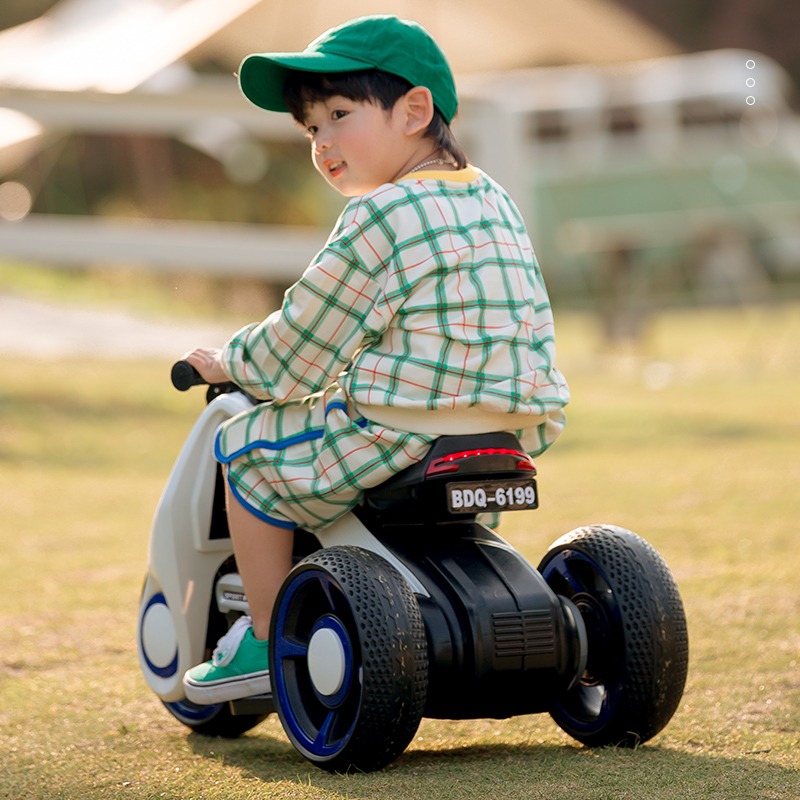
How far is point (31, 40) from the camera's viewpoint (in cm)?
1595

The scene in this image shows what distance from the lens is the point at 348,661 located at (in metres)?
2.38

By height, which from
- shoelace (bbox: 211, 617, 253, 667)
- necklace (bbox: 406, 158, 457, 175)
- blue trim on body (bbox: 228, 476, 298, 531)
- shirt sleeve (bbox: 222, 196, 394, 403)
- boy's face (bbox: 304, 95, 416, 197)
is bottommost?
shoelace (bbox: 211, 617, 253, 667)

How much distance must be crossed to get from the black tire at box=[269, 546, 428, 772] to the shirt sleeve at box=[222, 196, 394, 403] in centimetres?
32

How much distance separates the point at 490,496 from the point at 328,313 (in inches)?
16.5

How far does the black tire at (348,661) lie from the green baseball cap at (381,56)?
0.84m

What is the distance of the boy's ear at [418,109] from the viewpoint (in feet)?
8.61

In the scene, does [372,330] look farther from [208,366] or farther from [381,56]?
[381,56]

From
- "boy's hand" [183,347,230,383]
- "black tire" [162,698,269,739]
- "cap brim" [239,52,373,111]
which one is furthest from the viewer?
"black tire" [162,698,269,739]

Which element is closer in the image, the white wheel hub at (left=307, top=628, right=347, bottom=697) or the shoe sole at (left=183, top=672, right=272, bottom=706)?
the white wheel hub at (left=307, top=628, right=347, bottom=697)

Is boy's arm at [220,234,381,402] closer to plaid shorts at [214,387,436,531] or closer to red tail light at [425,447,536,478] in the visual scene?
plaid shorts at [214,387,436,531]

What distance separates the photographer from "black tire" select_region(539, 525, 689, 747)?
2.51 m

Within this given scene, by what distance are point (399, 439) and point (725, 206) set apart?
1446 cm

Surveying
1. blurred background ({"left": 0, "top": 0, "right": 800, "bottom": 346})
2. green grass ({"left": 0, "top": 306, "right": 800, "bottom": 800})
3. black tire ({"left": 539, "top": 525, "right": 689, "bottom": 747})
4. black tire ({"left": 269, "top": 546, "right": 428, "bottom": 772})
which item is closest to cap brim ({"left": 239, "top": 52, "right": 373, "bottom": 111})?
black tire ({"left": 269, "top": 546, "right": 428, "bottom": 772})

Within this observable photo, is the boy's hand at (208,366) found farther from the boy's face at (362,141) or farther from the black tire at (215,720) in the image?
the black tire at (215,720)
